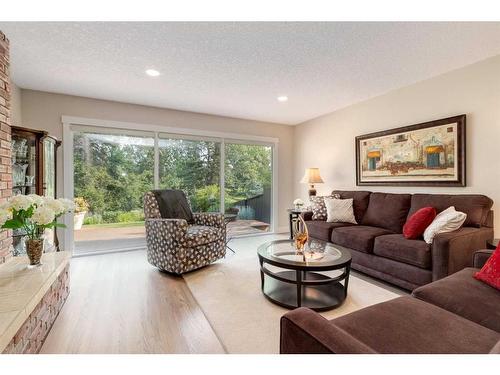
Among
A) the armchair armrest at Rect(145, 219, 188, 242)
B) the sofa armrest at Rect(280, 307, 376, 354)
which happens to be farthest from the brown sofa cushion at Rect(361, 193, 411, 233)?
the sofa armrest at Rect(280, 307, 376, 354)

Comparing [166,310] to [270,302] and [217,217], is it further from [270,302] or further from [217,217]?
[217,217]

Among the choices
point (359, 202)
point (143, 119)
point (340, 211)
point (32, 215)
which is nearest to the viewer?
point (32, 215)

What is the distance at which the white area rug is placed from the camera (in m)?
1.67

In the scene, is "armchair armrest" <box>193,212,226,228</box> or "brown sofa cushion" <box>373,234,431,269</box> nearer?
"brown sofa cushion" <box>373,234,431,269</box>

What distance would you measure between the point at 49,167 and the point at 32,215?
1715 mm

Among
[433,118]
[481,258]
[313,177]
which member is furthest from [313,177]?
[481,258]

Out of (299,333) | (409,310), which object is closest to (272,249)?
(409,310)

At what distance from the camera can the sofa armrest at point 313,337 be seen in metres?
0.77

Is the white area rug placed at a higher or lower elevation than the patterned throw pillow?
lower

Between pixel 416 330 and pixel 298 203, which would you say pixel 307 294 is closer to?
pixel 416 330

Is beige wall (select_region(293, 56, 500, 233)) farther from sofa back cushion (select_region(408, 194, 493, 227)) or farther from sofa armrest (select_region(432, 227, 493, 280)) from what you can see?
sofa armrest (select_region(432, 227, 493, 280))

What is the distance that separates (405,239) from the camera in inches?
97.2

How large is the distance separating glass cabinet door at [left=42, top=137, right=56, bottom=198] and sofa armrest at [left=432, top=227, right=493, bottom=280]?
4021 millimetres

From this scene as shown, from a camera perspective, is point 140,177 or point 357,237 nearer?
point 357,237
